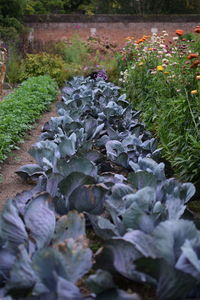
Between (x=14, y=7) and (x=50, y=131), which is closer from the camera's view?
(x=50, y=131)

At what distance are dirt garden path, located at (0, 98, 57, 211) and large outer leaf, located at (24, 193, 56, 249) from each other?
1007mm

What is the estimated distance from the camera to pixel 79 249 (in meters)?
1.85

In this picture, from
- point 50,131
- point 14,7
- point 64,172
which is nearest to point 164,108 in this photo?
point 50,131

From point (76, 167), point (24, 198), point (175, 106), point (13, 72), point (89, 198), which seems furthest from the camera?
point (13, 72)

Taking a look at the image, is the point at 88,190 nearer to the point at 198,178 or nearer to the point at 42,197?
the point at 42,197

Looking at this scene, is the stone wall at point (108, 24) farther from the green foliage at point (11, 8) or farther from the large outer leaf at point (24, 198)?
the large outer leaf at point (24, 198)

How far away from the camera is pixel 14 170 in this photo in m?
4.43

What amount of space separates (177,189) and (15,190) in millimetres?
1632

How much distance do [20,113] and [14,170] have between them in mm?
2531

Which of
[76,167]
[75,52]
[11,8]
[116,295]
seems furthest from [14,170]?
[11,8]

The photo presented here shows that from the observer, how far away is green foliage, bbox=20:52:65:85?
48.4ft

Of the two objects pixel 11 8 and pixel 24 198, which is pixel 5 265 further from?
pixel 11 8

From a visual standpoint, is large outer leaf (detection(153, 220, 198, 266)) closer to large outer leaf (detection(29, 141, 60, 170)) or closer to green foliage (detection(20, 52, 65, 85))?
large outer leaf (detection(29, 141, 60, 170))

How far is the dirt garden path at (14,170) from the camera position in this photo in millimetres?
3755
